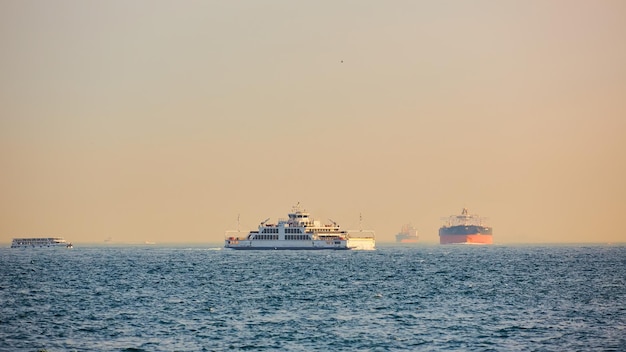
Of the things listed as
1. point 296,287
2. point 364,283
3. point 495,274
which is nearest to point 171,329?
point 296,287

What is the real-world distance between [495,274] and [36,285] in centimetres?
6823

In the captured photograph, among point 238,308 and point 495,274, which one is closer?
point 238,308

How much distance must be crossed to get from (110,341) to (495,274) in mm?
85396

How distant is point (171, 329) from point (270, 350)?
1215 cm

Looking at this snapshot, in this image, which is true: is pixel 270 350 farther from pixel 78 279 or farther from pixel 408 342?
pixel 78 279

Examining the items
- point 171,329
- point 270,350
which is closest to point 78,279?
point 171,329

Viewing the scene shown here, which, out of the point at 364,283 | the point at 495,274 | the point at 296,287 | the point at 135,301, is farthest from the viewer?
the point at 495,274

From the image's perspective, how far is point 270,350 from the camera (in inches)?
2189

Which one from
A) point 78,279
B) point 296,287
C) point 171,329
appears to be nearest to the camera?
point 171,329

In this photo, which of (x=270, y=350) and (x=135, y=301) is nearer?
(x=270, y=350)

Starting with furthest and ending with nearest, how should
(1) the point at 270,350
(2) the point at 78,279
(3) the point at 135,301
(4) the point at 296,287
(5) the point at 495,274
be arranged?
(5) the point at 495,274, (2) the point at 78,279, (4) the point at 296,287, (3) the point at 135,301, (1) the point at 270,350

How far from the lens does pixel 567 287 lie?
338 ft

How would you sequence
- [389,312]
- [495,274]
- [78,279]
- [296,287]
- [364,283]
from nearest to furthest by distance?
[389,312] < [296,287] < [364,283] < [78,279] < [495,274]

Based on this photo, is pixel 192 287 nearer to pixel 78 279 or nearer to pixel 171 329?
pixel 78 279
